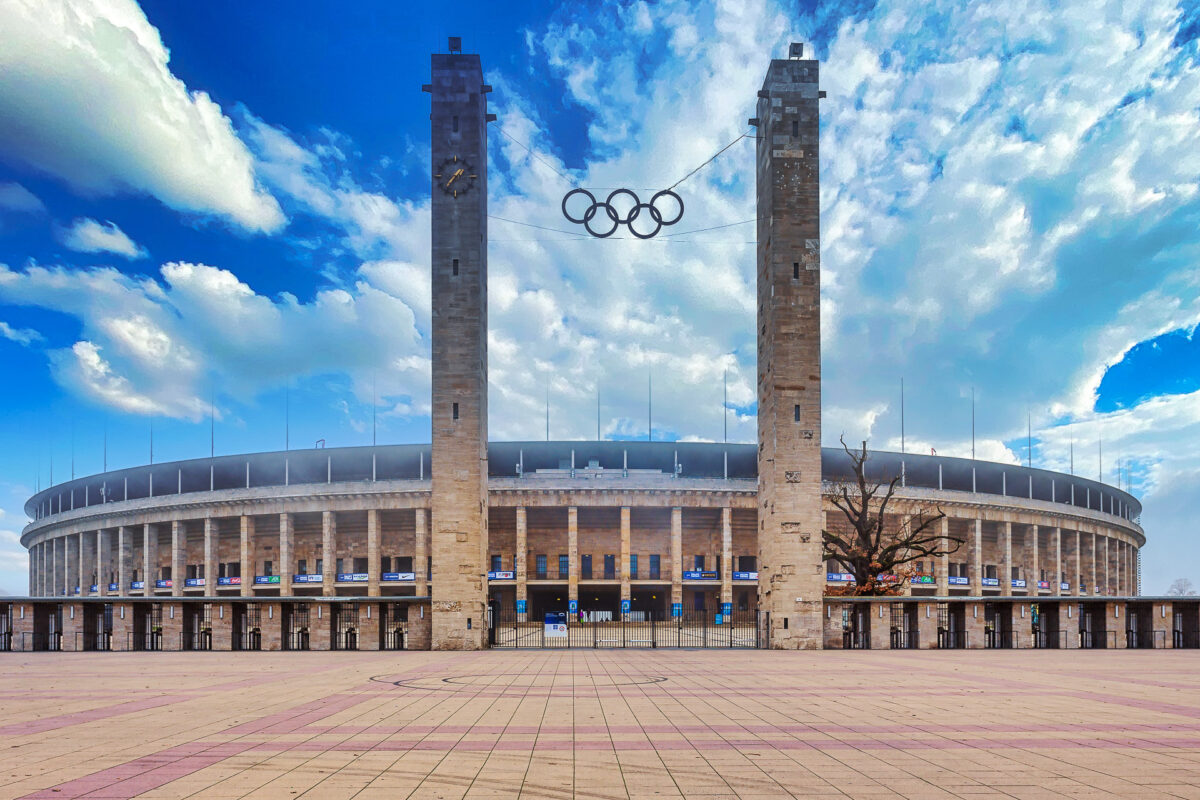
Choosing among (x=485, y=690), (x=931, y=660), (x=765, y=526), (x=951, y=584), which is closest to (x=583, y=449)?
(x=951, y=584)

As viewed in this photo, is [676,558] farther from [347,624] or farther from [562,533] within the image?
[347,624]

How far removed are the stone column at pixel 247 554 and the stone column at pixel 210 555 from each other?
3813 millimetres

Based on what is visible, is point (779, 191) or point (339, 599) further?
point (779, 191)

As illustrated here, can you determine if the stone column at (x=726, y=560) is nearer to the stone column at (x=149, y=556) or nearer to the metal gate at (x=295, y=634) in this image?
the metal gate at (x=295, y=634)

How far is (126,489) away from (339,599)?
2514 inches

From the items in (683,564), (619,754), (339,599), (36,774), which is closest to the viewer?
(36,774)

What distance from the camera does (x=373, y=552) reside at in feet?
247

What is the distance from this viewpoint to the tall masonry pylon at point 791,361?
121 feet

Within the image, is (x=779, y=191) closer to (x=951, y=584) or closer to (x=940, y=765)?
(x=940, y=765)

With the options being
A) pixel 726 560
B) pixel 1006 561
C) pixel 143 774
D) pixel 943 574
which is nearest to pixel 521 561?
pixel 726 560

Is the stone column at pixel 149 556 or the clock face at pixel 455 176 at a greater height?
the clock face at pixel 455 176

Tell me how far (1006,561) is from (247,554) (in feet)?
231

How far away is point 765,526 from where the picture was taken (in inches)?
1518

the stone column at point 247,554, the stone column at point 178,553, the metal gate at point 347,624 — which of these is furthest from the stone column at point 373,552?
the metal gate at point 347,624
